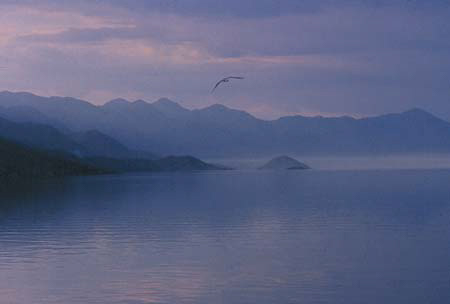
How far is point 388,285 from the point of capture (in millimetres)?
43094

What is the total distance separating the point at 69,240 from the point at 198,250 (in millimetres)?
13570

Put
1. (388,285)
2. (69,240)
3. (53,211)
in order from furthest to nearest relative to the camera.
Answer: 1. (53,211)
2. (69,240)
3. (388,285)

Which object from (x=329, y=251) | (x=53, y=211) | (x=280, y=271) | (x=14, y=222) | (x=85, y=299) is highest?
(x=53, y=211)

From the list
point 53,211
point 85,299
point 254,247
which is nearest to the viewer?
point 85,299

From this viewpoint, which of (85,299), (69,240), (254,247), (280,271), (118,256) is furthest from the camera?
(69,240)

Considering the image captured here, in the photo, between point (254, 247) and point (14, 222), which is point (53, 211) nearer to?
point (14, 222)

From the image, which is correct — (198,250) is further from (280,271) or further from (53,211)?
(53,211)

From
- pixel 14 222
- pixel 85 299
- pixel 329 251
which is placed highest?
pixel 14 222

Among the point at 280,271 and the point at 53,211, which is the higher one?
the point at 53,211

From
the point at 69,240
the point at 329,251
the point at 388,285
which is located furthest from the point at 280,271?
the point at 69,240

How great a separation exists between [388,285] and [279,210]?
65301 millimetres

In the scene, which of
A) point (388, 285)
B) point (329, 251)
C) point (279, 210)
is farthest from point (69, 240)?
point (279, 210)

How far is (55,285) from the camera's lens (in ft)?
143

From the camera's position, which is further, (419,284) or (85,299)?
(419,284)
